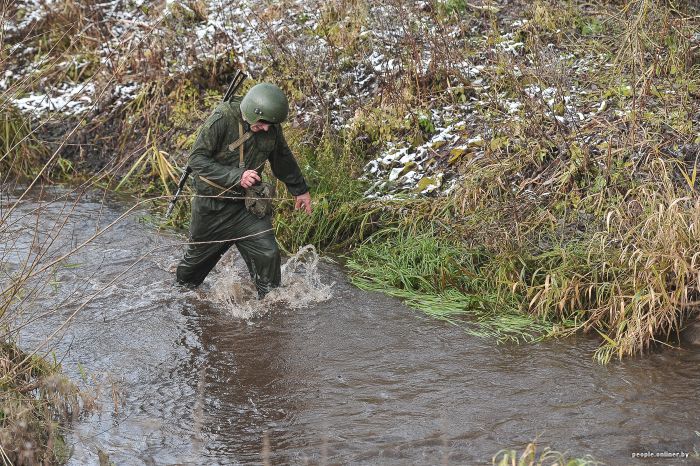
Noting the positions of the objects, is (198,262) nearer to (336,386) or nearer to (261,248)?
(261,248)

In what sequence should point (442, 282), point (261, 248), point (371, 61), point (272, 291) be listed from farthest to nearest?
1. point (371, 61)
2. point (442, 282)
3. point (272, 291)
4. point (261, 248)

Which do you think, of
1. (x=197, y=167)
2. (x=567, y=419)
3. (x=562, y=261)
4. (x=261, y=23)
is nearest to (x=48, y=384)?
(x=197, y=167)

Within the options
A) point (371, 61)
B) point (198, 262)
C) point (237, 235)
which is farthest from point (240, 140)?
point (371, 61)

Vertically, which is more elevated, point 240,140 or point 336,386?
point 240,140

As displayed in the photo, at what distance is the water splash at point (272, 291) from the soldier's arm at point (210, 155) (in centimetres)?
101

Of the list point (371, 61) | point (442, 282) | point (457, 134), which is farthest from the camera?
point (371, 61)

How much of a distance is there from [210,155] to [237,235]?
65 cm

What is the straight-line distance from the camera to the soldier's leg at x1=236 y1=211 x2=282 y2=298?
6.73m

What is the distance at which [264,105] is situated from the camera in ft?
20.7

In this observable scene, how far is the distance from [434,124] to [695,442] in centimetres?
492

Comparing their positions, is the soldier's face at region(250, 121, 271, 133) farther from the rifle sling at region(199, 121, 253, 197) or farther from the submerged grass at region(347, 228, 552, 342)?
the submerged grass at region(347, 228, 552, 342)

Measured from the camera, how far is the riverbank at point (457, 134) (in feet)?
21.3

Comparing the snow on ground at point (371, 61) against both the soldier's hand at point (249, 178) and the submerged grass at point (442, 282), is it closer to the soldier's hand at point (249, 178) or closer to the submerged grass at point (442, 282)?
the submerged grass at point (442, 282)

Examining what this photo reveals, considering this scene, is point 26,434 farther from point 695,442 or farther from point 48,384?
point 695,442
